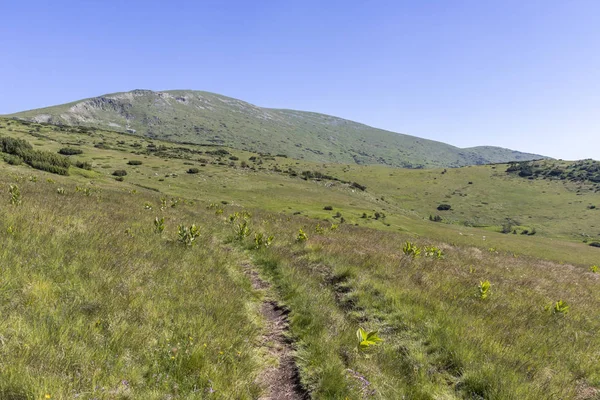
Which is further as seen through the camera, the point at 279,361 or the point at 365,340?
the point at 279,361

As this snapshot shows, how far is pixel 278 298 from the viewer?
8703mm

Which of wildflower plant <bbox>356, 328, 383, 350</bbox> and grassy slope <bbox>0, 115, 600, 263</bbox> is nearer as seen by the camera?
wildflower plant <bbox>356, 328, 383, 350</bbox>

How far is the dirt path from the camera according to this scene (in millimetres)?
4824

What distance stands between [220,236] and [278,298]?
7433 mm

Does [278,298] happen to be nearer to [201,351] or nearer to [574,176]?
[201,351]

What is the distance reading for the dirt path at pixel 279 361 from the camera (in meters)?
4.82

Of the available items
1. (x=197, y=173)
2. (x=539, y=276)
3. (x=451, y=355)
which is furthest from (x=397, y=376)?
(x=197, y=173)

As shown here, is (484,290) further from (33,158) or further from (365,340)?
(33,158)

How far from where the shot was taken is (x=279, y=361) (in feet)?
18.6

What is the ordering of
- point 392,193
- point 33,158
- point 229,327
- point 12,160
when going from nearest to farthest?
1. point 229,327
2. point 12,160
3. point 33,158
4. point 392,193

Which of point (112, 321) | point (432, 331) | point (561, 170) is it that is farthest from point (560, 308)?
point (561, 170)

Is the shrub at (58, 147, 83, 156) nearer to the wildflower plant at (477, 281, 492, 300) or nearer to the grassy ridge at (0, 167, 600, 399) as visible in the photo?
the grassy ridge at (0, 167, 600, 399)

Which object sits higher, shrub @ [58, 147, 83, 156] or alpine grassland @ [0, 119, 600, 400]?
shrub @ [58, 147, 83, 156]

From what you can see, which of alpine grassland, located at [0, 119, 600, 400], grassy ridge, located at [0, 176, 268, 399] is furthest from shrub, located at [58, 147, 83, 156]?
grassy ridge, located at [0, 176, 268, 399]
